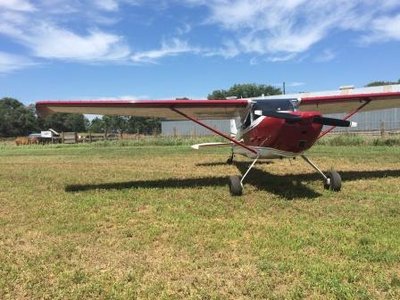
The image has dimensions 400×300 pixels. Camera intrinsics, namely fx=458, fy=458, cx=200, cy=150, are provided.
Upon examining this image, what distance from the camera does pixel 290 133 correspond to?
9.21 m

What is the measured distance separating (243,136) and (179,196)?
333cm

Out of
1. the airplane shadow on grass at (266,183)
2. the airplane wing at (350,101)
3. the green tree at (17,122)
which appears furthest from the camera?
the green tree at (17,122)

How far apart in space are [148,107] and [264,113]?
125 inches

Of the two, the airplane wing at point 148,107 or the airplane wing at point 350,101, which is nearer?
the airplane wing at point 148,107

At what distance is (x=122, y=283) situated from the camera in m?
4.62

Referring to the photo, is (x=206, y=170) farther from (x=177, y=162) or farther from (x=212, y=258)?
Answer: (x=212, y=258)

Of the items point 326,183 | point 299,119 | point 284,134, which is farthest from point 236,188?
point 326,183

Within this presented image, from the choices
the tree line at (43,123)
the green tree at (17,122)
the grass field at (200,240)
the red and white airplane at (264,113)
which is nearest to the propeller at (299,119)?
the red and white airplane at (264,113)

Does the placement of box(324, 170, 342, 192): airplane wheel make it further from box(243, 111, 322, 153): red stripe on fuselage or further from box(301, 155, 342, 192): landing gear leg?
box(243, 111, 322, 153): red stripe on fuselage

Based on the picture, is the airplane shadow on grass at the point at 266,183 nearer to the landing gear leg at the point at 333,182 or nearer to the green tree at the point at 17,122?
the landing gear leg at the point at 333,182

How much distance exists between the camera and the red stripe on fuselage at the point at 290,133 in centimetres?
903

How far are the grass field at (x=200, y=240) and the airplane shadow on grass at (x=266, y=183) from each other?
49mm

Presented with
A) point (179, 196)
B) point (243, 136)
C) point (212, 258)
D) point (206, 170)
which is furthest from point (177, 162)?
point (212, 258)

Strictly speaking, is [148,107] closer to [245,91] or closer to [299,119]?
[299,119]
